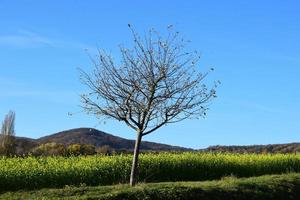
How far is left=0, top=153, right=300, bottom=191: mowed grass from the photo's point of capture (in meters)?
24.0

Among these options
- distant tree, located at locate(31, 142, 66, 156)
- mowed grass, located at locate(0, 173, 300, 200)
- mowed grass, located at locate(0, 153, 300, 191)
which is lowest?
mowed grass, located at locate(0, 173, 300, 200)

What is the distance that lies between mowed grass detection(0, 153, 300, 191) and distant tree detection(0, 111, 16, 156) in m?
13.3

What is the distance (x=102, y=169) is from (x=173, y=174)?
383 centimetres

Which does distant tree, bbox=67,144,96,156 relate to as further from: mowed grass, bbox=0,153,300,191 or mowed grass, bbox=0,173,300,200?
mowed grass, bbox=0,173,300,200

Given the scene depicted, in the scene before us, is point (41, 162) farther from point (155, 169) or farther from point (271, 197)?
point (271, 197)

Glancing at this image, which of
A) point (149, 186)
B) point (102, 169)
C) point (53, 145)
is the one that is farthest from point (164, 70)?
point (53, 145)

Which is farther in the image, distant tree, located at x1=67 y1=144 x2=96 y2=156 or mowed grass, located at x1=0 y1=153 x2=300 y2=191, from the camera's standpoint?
distant tree, located at x1=67 y1=144 x2=96 y2=156

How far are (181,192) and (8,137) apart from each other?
26.3m

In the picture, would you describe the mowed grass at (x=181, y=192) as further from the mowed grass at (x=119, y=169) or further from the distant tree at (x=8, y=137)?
the distant tree at (x=8, y=137)

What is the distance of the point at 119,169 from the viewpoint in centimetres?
2688

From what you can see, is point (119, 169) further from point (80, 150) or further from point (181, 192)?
point (80, 150)

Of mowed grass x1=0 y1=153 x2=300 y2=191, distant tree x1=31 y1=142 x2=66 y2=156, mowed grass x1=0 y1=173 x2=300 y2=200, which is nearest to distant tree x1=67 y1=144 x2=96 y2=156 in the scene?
distant tree x1=31 y1=142 x2=66 y2=156

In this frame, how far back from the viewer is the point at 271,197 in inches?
872

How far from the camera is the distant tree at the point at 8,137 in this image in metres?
42.4
